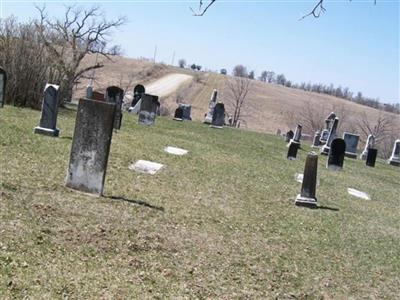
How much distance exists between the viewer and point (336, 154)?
1688 centimetres

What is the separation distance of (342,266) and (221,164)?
6.88 meters

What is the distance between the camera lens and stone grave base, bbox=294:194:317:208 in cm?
1032

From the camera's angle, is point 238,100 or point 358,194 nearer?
point 358,194

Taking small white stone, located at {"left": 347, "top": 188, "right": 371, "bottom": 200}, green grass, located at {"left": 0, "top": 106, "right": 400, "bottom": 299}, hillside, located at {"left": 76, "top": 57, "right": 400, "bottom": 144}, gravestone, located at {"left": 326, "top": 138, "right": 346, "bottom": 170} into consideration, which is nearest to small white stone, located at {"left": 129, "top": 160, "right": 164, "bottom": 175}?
green grass, located at {"left": 0, "top": 106, "right": 400, "bottom": 299}

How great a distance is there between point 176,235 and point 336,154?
1118cm

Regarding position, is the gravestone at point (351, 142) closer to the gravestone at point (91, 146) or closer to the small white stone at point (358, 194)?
the small white stone at point (358, 194)

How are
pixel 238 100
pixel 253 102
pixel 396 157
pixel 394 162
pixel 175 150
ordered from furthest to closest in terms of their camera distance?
pixel 253 102
pixel 238 100
pixel 396 157
pixel 394 162
pixel 175 150

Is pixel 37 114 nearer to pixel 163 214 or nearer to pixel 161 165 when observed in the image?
pixel 161 165

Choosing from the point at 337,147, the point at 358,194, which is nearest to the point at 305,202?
the point at 358,194

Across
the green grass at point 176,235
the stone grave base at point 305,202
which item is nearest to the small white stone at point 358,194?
the green grass at point 176,235

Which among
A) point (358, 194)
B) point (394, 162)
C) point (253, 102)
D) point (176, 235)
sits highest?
point (253, 102)

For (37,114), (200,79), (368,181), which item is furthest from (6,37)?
(200,79)

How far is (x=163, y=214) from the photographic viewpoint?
7645mm

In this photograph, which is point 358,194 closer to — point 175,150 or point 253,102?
point 175,150
